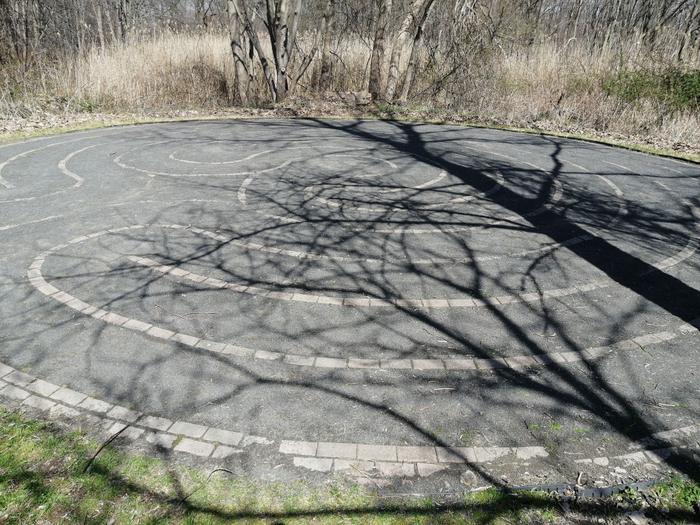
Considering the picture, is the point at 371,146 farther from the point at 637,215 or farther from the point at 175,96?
the point at 175,96

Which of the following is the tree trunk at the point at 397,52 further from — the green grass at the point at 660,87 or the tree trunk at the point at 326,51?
the green grass at the point at 660,87

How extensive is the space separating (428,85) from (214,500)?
55.7ft

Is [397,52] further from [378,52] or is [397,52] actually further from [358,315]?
[358,315]

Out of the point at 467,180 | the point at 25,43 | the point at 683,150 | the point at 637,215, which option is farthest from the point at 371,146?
the point at 25,43

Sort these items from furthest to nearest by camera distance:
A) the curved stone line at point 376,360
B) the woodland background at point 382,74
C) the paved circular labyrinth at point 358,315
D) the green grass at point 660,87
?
the woodland background at point 382,74
the green grass at point 660,87
the curved stone line at point 376,360
the paved circular labyrinth at point 358,315

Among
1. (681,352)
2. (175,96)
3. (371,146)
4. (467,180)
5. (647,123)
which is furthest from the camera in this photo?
(175,96)

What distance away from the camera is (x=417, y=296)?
4742mm

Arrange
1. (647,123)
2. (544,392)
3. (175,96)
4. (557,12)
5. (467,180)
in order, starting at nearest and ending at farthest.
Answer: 1. (544,392)
2. (467,180)
3. (647,123)
4. (175,96)
5. (557,12)

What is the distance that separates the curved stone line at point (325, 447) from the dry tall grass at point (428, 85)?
1151 centimetres

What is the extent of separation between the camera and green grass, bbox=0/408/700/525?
2.45 meters

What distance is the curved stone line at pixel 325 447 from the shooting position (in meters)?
2.82

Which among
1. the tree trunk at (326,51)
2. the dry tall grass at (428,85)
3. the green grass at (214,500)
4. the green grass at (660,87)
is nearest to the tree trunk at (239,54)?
the dry tall grass at (428,85)

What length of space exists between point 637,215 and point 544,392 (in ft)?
15.7

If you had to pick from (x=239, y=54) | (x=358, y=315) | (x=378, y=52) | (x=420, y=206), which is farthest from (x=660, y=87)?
(x=358, y=315)
